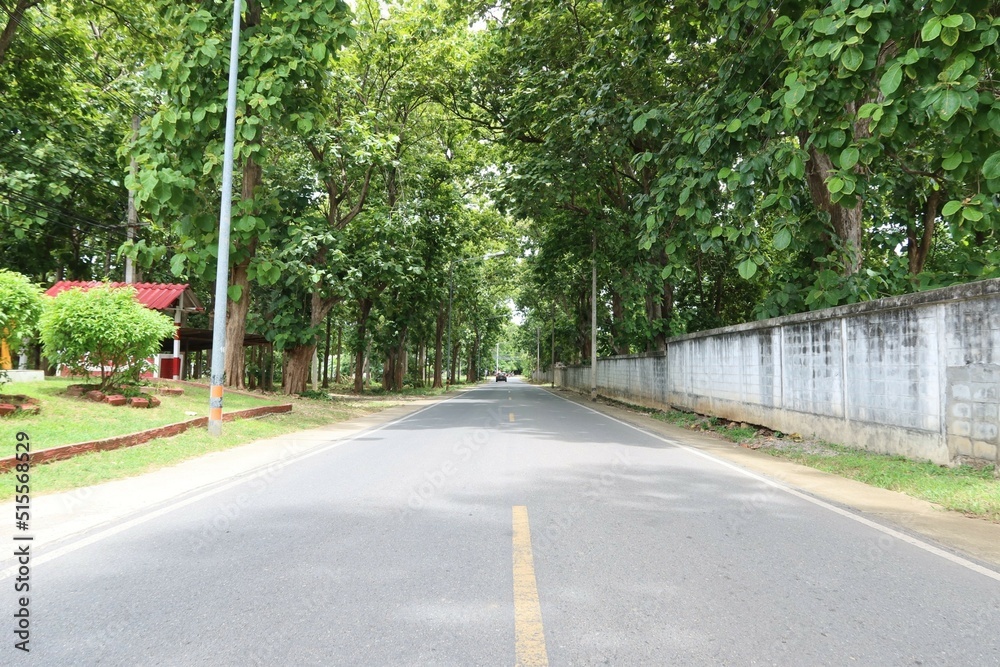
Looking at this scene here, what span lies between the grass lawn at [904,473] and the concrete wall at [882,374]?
258 millimetres

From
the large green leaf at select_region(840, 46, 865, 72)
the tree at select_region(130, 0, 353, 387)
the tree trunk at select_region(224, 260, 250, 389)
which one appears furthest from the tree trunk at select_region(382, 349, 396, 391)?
the large green leaf at select_region(840, 46, 865, 72)

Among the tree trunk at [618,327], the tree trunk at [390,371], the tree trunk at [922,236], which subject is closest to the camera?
the tree trunk at [922,236]

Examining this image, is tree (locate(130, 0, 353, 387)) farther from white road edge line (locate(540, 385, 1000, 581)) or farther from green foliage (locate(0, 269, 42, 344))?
white road edge line (locate(540, 385, 1000, 581))

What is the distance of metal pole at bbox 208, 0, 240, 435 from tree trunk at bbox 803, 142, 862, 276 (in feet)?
36.7

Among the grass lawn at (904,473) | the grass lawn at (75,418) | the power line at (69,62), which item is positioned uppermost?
the power line at (69,62)

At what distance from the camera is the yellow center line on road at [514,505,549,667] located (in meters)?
2.84

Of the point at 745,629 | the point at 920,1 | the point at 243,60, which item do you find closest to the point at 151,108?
the point at 243,60

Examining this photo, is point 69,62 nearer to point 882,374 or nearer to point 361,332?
point 361,332

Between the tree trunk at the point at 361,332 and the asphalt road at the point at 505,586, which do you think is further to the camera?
the tree trunk at the point at 361,332

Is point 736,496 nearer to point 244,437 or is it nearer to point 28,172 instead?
point 244,437

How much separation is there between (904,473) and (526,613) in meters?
6.27

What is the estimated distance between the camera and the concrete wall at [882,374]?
7.16 m

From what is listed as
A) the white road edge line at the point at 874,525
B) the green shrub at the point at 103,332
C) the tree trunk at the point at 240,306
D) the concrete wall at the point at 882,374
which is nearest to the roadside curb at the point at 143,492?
the green shrub at the point at 103,332

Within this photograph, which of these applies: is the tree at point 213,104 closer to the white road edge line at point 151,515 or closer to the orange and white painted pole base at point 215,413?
the orange and white painted pole base at point 215,413
